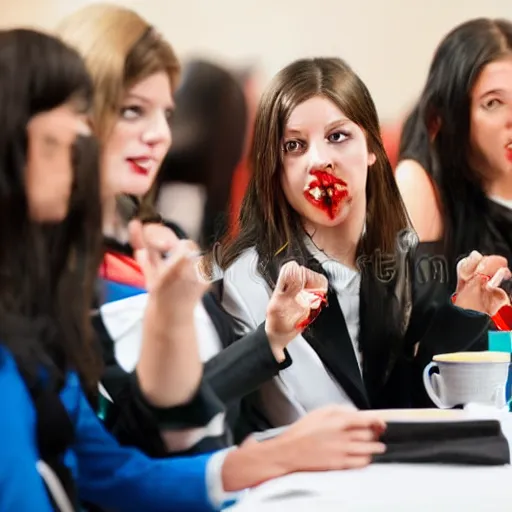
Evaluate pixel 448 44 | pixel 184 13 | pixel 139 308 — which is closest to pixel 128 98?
pixel 184 13

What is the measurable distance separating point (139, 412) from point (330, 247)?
15.8 inches

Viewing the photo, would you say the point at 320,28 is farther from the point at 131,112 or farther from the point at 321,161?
the point at 131,112

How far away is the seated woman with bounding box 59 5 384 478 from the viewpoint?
1.16 m

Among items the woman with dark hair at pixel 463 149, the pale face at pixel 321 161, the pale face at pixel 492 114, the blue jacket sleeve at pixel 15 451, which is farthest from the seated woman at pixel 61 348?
the pale face at pixel 492 114

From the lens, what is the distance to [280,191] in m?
1.36

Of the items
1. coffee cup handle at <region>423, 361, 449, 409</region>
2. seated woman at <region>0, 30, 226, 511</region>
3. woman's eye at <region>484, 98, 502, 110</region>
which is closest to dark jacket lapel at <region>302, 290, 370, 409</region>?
coffee cup handle at <region>423, 361, 449, 409</region>

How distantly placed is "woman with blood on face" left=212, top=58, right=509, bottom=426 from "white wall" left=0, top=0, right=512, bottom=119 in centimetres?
4

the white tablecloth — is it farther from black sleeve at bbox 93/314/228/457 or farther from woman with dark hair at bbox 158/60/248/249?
woman with dark hair at bbox 158/60/248/249

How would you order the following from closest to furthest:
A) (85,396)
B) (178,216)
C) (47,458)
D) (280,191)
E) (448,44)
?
(47,458)
(85,396)
(178,216)
(280,191)
(448,44)

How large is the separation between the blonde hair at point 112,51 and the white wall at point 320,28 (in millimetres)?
22

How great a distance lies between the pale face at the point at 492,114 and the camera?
1.52 meters

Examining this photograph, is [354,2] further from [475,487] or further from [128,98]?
[475,487]

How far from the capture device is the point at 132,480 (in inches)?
45.8

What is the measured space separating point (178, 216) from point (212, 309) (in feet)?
0.47
